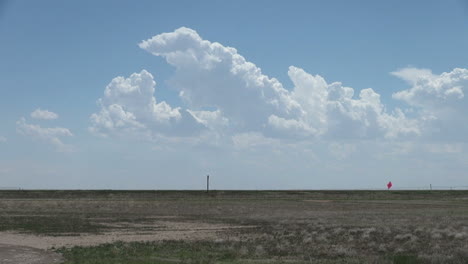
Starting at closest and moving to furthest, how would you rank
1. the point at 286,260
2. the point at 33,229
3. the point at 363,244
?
the point at 286,260, the point at 363,244, the point at 33,229

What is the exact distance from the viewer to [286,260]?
65.3ft

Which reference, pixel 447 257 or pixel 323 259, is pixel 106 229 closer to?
pixel 323 259

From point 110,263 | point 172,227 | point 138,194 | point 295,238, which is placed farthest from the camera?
point 138,194

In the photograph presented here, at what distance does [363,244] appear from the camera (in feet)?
Answer: 80.5

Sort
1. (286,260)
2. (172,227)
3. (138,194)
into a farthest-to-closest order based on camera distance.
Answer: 1. (138,194)
2. (172,227)
3. (286,260)

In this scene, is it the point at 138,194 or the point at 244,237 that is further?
the point at 138,194

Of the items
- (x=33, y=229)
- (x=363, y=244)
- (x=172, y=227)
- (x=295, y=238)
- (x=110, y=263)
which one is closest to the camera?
(x=110, y=263)

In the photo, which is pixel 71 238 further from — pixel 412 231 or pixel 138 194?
pixel 138 194

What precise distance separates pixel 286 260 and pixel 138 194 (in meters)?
81.4

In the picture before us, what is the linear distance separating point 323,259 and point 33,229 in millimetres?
21766

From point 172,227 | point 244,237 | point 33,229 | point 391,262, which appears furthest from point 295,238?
point 33,229

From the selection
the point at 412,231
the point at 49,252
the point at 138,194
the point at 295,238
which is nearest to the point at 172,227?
the point at 295,238

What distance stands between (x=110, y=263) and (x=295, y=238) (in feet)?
39.8

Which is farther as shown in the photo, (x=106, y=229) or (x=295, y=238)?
(x=106, y=229)
